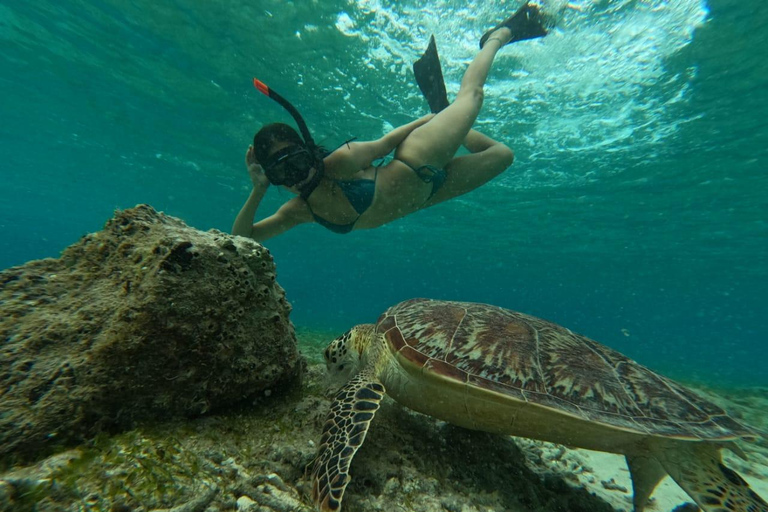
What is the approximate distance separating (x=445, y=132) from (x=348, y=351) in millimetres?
3396

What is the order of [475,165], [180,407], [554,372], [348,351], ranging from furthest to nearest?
[475,165], [348,351], [554,372], [180,407]

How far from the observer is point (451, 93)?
36.3 feet

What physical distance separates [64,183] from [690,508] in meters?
40.9

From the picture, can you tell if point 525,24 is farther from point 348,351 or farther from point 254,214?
point 348,351

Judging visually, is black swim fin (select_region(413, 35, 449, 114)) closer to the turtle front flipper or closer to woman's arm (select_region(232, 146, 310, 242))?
woman's arm (select_region(232, 146, 310, 242))

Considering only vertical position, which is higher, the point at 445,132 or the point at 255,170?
the point at 445,132

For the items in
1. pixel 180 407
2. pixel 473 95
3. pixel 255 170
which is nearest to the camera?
pixel 180 407

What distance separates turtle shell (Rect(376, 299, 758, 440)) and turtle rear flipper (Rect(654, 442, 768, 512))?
8.5 inches

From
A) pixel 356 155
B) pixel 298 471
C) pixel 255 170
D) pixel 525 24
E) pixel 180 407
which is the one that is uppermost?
pixel 525 24

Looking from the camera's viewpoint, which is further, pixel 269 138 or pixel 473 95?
pixel 473 95

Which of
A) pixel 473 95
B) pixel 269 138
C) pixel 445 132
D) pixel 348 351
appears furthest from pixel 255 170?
pixel 473 95

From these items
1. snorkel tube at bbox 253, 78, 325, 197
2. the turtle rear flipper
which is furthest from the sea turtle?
snorkel tube at bbox 253, 78, 325, 197

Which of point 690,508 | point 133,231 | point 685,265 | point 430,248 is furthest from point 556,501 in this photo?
point 685,265

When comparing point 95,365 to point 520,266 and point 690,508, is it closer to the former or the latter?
point 690,508
